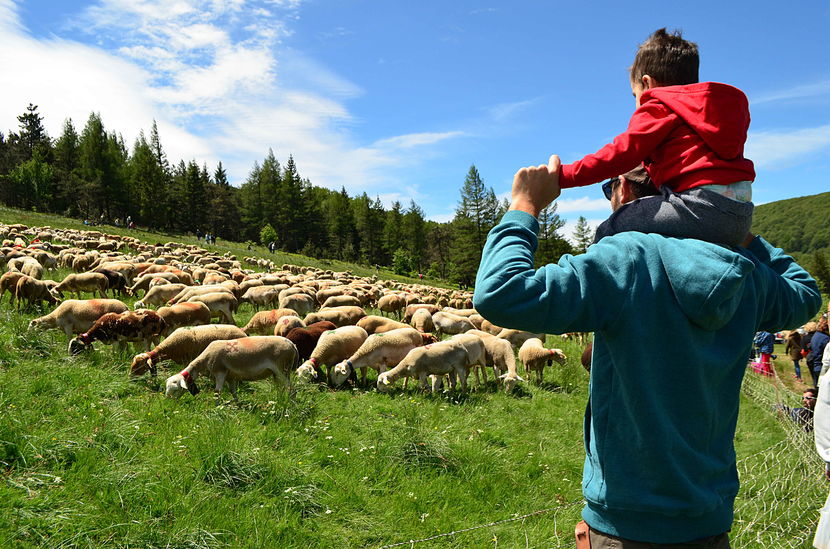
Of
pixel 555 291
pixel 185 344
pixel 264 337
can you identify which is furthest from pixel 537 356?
pixel 555 291

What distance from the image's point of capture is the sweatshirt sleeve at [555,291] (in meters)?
1.37

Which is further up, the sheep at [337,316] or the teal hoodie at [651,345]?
the teal hoodie at [651,345]

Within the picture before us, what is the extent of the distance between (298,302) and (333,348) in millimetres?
7775

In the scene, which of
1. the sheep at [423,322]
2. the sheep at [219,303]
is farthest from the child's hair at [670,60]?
the sheep at [423,322]

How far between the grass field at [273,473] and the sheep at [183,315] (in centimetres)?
363

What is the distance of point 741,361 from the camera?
155cm

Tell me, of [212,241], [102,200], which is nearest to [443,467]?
[212,241]

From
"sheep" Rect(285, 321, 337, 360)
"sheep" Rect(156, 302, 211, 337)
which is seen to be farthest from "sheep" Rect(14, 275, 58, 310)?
"sheep" Rect(285, 321, 337, 360)

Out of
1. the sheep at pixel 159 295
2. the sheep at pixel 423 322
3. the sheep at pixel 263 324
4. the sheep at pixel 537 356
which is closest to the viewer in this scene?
the sheep at pixel 537 356

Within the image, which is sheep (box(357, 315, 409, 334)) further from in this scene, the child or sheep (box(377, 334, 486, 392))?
the child

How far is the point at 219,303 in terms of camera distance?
15.3 metres

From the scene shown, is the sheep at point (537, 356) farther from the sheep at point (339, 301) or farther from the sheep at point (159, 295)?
the sheep at point (159, 295)

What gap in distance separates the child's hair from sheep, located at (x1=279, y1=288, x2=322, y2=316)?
17.3 metres

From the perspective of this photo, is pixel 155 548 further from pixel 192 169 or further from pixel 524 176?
pixel 192 169
